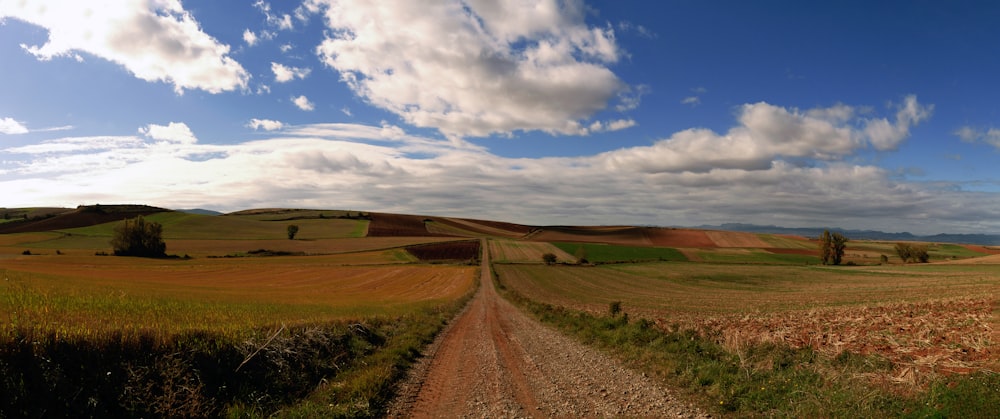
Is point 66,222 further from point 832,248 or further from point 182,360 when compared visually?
point 832,248

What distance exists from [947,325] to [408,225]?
155576mm

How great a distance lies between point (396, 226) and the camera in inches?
6265

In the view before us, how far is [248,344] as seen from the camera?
11016 mm

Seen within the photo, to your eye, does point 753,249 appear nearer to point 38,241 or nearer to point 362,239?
point 362,239

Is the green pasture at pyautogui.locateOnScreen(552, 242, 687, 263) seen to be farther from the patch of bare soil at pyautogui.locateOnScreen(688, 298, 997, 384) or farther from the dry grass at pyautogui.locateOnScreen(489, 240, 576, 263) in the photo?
the patch of bare soil at pyautogui.locateOnScreen(688, 298, 997, 384)

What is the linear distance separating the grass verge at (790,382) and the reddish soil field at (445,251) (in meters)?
85.6

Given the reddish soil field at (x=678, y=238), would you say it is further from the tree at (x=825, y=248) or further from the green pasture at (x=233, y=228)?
the green pasture at (x=233, y=228)

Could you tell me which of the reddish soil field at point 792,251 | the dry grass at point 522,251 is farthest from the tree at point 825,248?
the dry grass at point 522,251

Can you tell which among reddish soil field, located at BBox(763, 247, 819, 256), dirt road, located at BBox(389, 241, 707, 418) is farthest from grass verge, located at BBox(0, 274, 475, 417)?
reddish soil field, located at BBox(763, 247, 819, 256)

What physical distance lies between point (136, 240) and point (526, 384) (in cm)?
10870

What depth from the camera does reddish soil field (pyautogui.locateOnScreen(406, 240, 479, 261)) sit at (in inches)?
3986

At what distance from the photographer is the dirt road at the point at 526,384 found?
9.83m

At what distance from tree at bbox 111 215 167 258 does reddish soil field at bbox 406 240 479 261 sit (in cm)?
5109

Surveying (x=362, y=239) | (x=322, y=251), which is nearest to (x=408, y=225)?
(x=362, y=239)
